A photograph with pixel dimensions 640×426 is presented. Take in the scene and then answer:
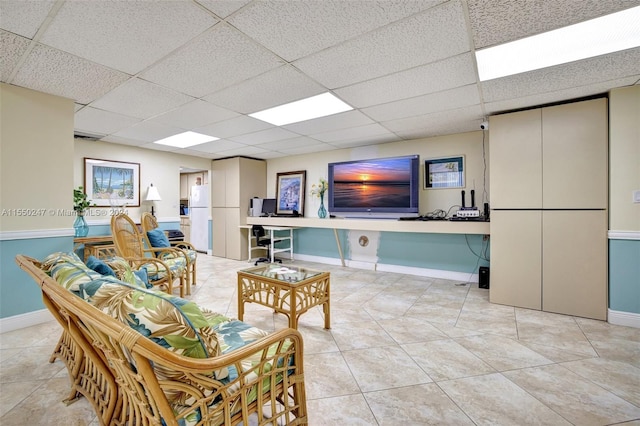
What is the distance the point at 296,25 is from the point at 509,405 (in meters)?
2.54

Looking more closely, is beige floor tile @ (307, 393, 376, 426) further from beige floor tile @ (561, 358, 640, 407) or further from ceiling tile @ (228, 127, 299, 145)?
ceiling tile @ (228, 127, 299, 145)

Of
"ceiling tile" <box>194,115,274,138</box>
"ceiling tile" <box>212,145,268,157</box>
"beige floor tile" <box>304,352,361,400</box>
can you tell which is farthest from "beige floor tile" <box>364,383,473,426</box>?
"ceiling tile" <box>212,145,268,157</box>

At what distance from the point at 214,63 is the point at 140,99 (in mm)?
1231

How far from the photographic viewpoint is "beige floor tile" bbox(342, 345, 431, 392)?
1.75 metres

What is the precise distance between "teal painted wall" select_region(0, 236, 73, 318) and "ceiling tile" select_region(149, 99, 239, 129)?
5.94 feet

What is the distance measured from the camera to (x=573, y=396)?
5.33 feet

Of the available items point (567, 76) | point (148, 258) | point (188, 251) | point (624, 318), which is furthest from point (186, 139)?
point (624, 318)

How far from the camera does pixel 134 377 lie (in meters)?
0.88

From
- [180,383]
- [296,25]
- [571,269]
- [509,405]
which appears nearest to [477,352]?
[509,405]

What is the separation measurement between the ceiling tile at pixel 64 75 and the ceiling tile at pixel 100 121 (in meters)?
0.45

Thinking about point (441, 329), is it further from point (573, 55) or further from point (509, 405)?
point (573, 55)

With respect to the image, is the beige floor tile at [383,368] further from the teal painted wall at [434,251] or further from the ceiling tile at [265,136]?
the ceiling tile at [265,136]

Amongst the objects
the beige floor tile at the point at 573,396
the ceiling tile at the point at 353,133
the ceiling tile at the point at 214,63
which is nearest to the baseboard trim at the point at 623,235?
the beige floor tile at the point at 573,396

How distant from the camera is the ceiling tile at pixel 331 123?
336cm
